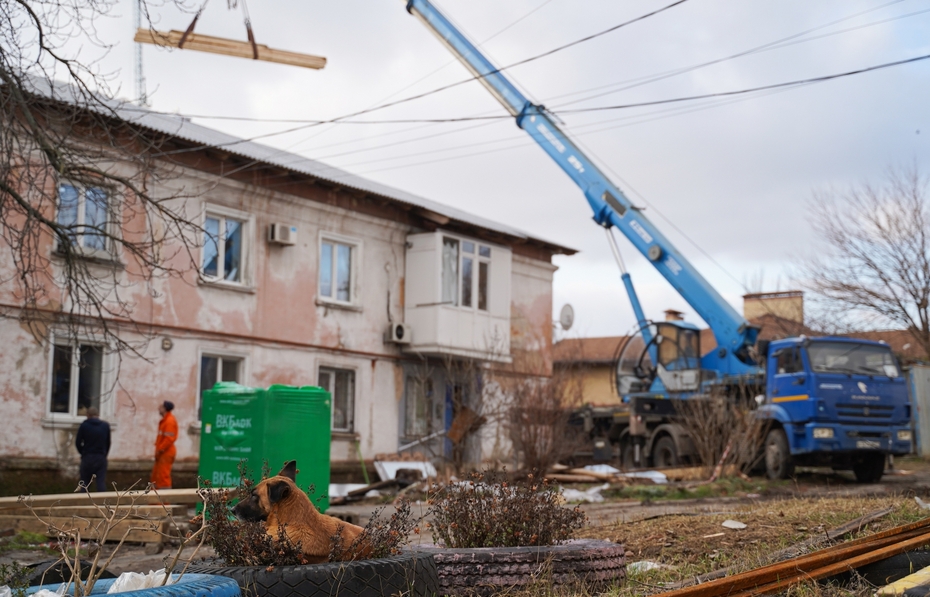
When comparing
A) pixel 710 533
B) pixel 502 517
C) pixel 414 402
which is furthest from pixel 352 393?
pixel 502 517

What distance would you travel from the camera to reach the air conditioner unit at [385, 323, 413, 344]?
2170 centimetres

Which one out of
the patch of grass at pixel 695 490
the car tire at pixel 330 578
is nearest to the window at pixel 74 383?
the patch of grass at pixel 695 490

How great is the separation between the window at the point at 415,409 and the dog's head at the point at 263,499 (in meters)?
17.6

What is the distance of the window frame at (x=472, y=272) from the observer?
2269cm

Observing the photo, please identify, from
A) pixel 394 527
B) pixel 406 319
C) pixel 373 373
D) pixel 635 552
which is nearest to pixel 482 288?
pixel 406 319

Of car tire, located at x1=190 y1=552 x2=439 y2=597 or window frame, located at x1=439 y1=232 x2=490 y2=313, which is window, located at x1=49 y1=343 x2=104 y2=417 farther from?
car tire, located at x1=190 y1=552 x2=439 y2=597

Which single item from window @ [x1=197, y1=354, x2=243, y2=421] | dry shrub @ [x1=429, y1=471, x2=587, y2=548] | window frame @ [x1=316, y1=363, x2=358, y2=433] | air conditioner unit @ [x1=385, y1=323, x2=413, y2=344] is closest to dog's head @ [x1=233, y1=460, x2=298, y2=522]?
dry shrub @ [x1=429, y1=471, x2=587, y2=548]

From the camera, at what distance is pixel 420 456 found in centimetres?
2125

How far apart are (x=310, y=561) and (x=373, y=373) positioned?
17099 mm

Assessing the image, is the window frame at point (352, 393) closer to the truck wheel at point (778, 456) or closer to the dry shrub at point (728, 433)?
the dry shrub at point (728, 433)

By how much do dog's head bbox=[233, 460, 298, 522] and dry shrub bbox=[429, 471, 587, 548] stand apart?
5.55ft

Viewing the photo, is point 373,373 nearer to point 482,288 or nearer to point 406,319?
point 406,319

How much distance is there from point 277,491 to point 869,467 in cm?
1648

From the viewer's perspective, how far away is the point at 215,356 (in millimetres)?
18312
